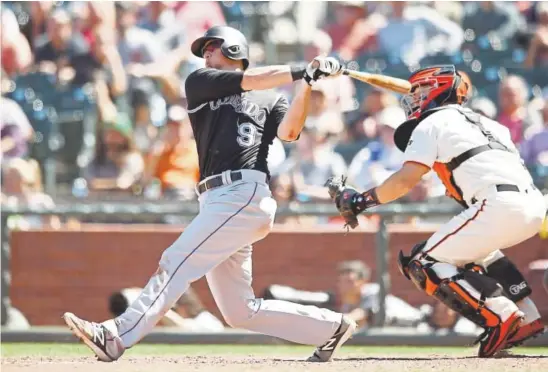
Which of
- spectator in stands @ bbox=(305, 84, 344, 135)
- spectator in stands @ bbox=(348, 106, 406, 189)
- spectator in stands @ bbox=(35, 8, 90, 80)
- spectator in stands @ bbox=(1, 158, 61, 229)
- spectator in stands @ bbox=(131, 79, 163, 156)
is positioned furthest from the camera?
spectator in stands @ bbox=(35, 8, 90, 80)

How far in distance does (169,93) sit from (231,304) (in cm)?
612

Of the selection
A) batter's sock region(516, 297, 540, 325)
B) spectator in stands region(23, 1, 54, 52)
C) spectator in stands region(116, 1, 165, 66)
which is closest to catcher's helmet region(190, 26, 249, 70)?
batter's sock region(516, 297, 540, 325)

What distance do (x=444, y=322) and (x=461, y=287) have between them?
2.86 meters

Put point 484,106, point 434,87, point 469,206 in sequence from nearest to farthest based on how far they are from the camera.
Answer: point 469,206 → point 434,87 → point 484,106

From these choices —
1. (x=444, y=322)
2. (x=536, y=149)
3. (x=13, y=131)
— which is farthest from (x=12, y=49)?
(x=444, y=322)

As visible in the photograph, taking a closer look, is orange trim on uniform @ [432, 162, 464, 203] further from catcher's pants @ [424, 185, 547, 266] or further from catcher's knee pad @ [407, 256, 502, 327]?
catcher's knee pad @ [407, 256, 502, 327]

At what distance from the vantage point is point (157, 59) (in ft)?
41.4

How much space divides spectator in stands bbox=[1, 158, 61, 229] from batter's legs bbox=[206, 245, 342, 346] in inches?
144

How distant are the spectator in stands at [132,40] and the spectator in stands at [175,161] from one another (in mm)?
2013

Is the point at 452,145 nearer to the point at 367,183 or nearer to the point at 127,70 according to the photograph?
the point at 367,183

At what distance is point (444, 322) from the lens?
9156 millimetres

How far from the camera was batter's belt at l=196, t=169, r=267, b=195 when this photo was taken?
20.4 feet

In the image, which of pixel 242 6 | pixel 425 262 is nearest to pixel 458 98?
pixel 425 262

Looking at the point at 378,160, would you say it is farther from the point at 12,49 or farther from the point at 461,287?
the point at 12,49
